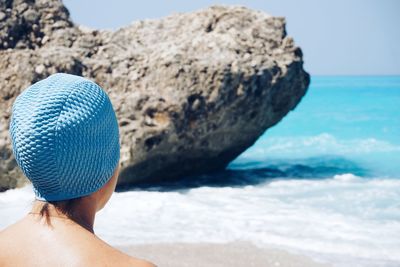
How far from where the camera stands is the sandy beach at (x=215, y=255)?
153 inches

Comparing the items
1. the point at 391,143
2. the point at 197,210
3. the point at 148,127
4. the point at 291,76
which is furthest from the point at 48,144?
the point at 391,143

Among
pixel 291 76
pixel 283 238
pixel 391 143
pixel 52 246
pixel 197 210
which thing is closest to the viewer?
pixel 52 246

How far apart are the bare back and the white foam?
330 cm

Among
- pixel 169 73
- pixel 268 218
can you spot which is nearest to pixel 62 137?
pixel 268 218

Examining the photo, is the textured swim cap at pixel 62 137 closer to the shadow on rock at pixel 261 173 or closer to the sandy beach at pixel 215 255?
the sandy beach at pixel 215 255

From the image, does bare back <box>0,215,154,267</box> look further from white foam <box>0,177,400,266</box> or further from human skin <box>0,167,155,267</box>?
white foam <box>0,177,400,266</box>

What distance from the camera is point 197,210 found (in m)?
5.52

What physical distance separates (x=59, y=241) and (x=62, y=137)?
0.21 meters

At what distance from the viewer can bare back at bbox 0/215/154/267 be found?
40.3 inches

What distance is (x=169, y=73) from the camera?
6660 millimetres

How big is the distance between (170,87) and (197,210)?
179cm

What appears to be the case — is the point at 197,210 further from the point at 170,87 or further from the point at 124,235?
the point at 170,87

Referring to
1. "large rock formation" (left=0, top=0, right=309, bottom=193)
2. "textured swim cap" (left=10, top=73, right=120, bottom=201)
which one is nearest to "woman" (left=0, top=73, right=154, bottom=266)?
"textured swim cap" (left=10, top=73, right=120, bottom=201)

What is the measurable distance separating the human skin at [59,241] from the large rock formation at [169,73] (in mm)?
5002
